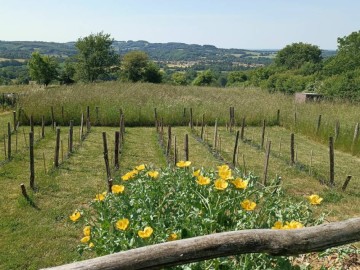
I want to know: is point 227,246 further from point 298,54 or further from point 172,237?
point 298,54

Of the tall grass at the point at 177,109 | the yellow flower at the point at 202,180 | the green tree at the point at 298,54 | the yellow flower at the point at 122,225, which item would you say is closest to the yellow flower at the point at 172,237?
the yellow flower at the point at 122,225

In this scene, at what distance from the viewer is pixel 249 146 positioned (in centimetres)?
1108

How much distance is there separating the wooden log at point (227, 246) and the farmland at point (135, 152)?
1.05 m

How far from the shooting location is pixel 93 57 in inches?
1594

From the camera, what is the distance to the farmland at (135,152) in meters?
5.36

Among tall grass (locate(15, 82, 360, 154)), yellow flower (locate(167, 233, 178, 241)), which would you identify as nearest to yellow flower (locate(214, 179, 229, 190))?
yellow flower (locate(167, 233, 178, 241))

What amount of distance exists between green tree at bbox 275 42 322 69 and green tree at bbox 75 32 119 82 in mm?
31448

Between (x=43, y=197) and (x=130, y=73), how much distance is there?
128ft

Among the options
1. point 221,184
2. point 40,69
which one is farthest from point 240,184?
point 40,69

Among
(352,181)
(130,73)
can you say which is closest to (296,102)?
(352,181)

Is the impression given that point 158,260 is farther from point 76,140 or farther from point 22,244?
point 76,140

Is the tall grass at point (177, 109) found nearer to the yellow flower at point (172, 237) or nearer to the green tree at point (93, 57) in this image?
Answer: the yellow flower at point (172, 237)

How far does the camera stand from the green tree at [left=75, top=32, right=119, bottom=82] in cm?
4038

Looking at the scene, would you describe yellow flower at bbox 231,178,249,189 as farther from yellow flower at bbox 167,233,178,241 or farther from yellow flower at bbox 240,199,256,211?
yellow flower at bbox 167,233,178,241
